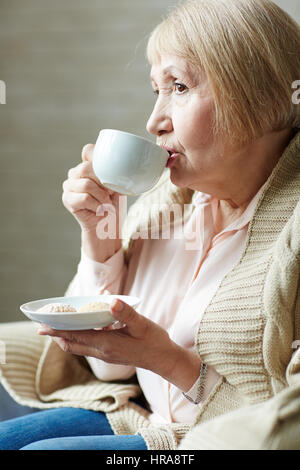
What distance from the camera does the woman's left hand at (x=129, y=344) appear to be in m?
1.00

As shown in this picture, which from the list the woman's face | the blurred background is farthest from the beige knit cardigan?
the blurred background

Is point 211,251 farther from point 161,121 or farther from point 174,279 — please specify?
point 161,121

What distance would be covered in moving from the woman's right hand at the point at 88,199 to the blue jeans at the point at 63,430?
14.0 inches

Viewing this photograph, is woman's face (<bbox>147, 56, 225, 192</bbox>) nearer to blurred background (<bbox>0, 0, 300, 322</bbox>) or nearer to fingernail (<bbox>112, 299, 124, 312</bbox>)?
fingernail (<bbox>112, 299, 124, 312</bbox>)

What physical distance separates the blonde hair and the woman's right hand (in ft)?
0.93

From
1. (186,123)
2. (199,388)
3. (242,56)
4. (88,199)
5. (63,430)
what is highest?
(242,56)

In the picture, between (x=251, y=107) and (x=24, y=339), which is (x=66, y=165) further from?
(x=251, y=107)

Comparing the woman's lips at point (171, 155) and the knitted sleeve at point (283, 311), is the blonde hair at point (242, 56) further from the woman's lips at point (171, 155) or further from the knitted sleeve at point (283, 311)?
the knitted sleeve at point (283, 311)

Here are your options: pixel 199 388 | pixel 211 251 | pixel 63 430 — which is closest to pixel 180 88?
pixel 211 251

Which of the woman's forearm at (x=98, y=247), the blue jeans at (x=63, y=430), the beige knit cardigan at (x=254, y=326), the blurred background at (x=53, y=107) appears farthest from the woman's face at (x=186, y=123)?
the blurred background at (x=53, y=107)

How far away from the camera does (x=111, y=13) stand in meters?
2.20

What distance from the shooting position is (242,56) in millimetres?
1095

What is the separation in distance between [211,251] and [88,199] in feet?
0.95
